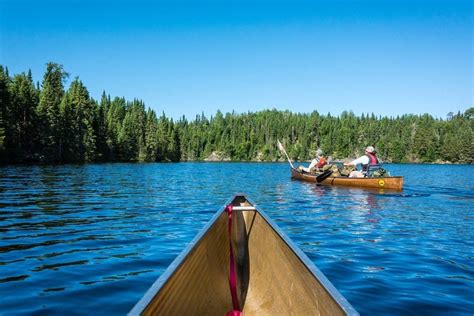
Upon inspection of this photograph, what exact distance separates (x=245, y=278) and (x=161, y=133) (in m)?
109

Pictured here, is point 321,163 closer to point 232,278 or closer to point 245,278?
point 245,278

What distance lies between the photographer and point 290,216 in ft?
44.5

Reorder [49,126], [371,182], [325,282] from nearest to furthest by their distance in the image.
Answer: [325,282] → [371,182] → [49,126]

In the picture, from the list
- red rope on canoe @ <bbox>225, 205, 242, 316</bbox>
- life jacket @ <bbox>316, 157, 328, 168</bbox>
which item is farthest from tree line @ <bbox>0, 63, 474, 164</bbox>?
red rope on canoe @ <bbox>225, 205, 242, 316</bbox>

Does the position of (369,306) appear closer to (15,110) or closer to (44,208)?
(44,208)

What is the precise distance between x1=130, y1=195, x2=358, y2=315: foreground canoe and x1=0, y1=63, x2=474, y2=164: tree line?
4912 centimetres

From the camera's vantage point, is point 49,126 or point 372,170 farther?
point 49,126

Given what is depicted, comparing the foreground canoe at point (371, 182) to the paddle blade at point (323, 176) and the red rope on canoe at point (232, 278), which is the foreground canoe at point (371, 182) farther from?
the red rope on canoe at point (232, 278)

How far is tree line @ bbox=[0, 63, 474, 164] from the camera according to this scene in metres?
59.1

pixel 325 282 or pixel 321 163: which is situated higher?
pixel 321 163

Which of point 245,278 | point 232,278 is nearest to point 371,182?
point 245,278

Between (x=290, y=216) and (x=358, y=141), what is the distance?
161m

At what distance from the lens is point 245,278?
18.2ft

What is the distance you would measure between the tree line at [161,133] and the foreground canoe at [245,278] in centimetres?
4912
